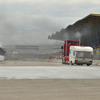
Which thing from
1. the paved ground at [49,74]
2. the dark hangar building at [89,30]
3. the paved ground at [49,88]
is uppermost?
the dark hangar building at [89,30]

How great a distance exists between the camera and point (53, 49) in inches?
6511

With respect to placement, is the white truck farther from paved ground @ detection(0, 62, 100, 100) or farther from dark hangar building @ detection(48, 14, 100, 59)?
dark hangar building @ detection(48, 14, 100, 59)

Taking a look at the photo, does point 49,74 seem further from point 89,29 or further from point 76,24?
point 76,24

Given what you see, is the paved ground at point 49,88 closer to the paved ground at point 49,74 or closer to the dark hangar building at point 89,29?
the paved ground at point 49,74

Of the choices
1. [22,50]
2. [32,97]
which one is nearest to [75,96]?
[32,97]

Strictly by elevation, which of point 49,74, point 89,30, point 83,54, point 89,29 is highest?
→ point 89,29

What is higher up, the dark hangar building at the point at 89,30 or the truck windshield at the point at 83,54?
the dark hangar building at the point at 89,30

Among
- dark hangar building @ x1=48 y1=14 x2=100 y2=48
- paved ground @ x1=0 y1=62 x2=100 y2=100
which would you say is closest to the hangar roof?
dark hangar building @ x1=48 y1=14 x2=100 y2=48

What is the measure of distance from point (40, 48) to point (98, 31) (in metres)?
94.7

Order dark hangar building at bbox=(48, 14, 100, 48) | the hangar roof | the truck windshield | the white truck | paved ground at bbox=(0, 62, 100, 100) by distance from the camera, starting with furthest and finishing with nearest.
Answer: dark hangar building at bbox=(48, 14, 100, 48) → the hangar roof → the truck windshield → the white truck → paved ground at bbox=(0, 62, 100, 100)

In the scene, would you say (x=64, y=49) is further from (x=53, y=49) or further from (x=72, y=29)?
(x=53, y=49)

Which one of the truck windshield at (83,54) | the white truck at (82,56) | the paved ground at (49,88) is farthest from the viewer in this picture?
the truck windshield at (83,54)

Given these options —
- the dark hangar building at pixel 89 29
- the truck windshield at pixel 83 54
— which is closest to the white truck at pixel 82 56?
the truck windshield at pixel 83 54

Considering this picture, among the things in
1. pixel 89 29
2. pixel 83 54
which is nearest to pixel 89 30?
pixel 89 29
